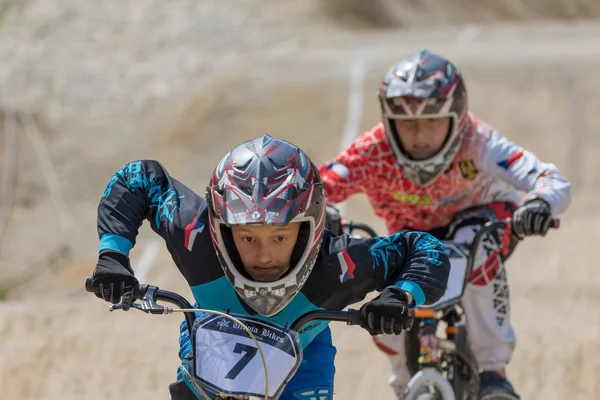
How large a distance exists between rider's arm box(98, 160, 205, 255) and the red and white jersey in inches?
77.8

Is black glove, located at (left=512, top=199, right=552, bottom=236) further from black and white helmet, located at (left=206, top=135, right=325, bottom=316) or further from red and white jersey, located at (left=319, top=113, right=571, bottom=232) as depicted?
black and white helmet, located at (left=206, top=135, right=325, bottom=316)

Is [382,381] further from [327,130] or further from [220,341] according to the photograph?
[327,130]

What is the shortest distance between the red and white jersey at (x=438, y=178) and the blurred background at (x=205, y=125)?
7.94 feet

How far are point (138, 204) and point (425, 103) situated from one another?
234cm

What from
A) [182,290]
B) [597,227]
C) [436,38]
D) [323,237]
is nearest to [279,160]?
[323,237]

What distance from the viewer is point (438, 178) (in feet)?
21.7

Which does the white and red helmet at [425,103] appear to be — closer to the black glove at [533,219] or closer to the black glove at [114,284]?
the black glove at [533,219]

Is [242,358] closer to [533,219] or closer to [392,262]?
[392,262]

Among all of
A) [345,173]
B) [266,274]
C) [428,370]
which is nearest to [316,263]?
[266,274]

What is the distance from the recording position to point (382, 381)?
899cm

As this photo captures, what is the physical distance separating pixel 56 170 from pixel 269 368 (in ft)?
51.8

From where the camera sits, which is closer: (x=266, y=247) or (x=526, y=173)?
(x=266, y=247)

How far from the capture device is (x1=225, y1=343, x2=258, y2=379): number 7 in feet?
12.8

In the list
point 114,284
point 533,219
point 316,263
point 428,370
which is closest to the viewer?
point 114,284
